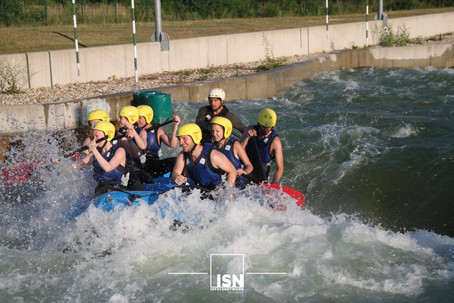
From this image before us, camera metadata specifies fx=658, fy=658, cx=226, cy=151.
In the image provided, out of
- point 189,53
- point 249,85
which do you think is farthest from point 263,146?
point 189,53

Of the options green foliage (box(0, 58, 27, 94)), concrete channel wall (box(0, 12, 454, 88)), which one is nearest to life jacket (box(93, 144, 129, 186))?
green foliage (box(0, 58, 27, 94))

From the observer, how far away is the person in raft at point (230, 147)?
325 inches

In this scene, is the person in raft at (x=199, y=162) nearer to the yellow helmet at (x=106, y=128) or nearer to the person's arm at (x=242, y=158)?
the person's arm at (x=242, y=158)

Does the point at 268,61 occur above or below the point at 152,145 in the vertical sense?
above

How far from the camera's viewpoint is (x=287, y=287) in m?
6.93

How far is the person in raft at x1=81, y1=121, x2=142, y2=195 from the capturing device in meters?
8.11

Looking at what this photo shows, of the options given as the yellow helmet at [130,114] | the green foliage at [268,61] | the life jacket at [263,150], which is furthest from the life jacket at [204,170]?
the green foliage at [268,61]

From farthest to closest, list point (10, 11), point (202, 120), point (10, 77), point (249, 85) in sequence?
point (10, 11) < point (249, 85) < point (10, 77) < point (202, 120)

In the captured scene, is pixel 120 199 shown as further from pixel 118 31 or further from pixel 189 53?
pixel 118 31

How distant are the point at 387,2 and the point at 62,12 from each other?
2223 cm

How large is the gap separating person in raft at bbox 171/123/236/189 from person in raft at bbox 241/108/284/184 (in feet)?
3.30

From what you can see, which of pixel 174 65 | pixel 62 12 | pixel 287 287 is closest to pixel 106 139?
pixel 287 287

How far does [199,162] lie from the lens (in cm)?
801

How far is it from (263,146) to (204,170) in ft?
4.69
